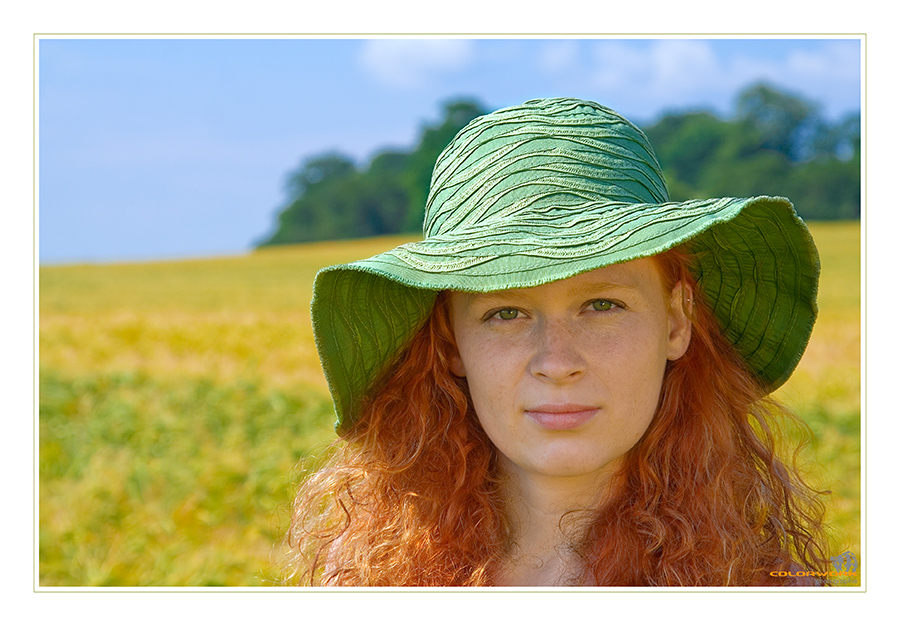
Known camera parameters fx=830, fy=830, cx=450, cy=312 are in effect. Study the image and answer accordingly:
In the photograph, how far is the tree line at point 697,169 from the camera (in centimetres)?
1159

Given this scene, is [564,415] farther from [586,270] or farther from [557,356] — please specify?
[586,270]

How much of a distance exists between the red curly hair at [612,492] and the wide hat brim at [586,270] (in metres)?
0.06

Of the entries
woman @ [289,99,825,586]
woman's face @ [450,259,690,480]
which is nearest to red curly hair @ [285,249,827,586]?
woman @ [289,99,825,586]

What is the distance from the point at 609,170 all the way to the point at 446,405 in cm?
72

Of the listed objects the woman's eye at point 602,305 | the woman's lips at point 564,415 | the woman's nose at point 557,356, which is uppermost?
the woman's eye at point 602,305

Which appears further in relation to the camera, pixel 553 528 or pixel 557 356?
pixel 553 528

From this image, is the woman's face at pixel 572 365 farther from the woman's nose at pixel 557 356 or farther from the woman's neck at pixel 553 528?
the woman's neck at pixel 553 528

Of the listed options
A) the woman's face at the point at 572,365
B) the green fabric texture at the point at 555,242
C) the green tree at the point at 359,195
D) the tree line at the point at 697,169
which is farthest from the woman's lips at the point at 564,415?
the green tree at the point at 359,195

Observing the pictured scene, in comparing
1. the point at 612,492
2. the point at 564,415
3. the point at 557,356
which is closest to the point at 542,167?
the point at 557,356

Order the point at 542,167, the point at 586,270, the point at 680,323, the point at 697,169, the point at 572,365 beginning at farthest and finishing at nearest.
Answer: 1. the point at 697,169
2. the point at 680,323
3. the point at 542,167
4. the point at 572,365
5. the point at 586,270

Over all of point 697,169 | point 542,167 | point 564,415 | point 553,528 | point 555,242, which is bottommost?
point 553,528

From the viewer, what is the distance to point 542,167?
5.80ft

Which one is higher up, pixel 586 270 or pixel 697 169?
pixel 697 169

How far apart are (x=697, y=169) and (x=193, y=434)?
17.8 m
